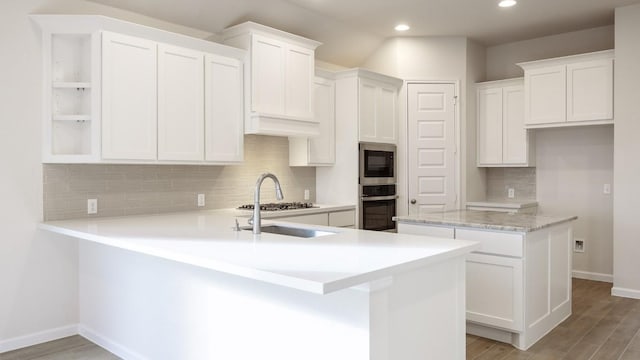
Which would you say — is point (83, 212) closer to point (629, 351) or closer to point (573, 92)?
point (629, 351)

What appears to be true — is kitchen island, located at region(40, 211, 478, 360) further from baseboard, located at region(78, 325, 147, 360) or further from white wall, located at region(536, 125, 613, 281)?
white wall, located at region(536, 125, 613, 281)

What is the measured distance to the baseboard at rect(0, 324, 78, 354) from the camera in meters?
3.29

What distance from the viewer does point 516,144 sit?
5.78m

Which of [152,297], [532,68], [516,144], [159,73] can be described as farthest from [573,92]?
[152,297]

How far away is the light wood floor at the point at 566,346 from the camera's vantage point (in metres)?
3.18

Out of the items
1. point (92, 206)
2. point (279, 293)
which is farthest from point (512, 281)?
point (92, 206)

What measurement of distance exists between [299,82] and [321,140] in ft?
2.55

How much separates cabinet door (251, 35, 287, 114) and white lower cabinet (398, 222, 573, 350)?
178cm

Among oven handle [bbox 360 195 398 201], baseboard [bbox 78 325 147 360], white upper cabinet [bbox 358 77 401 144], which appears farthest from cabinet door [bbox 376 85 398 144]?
baseboard [bbox 78 325 147 360]

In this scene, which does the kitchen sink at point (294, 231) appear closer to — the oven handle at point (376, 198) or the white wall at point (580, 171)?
the oven handle at point (376, 198)

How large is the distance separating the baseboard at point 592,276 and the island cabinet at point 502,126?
1426 mm

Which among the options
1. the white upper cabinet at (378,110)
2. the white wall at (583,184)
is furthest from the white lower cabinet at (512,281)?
the white wall at (583,184)

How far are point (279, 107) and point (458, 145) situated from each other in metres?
2.51

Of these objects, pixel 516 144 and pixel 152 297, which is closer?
pixel 152 297
